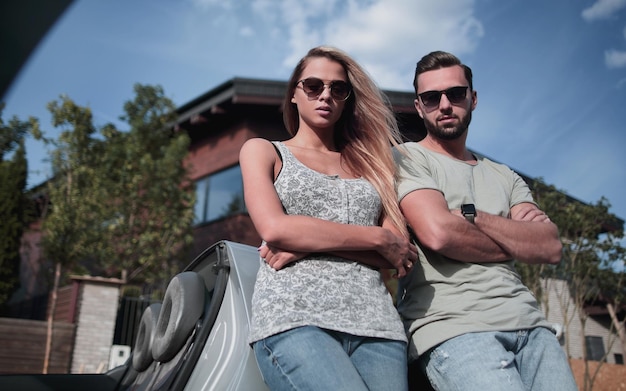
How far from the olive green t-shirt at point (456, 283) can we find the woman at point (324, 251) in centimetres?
13

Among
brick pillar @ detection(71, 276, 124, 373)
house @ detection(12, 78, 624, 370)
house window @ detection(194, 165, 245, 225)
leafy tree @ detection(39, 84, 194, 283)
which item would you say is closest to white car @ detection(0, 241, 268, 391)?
brick pillar @ detection(71, 276, 124, 373)

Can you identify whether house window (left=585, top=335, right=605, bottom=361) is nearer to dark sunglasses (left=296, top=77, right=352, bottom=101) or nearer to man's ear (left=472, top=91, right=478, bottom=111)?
man's ear (left=472, top=91, right=478, bottom=111)

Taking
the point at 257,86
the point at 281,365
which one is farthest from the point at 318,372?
the point at 257,86

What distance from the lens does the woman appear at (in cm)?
172

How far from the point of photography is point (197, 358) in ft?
6.48

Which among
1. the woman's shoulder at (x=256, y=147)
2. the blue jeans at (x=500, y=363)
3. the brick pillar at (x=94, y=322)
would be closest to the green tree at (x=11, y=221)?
the brick pillar at (x=94, y=322)

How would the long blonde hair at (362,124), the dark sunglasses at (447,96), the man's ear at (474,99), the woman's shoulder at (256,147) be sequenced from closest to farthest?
the woman's shoulder at (256,147) → the long blonde hair at (362,124) → the dark sunglasses at (447,96) → the man's ear at (474,99)

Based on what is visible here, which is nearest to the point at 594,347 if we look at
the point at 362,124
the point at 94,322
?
the point at 94,322

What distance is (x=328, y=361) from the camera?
1.67m

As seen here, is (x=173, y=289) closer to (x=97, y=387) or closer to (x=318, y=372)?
(x=318, y=372)

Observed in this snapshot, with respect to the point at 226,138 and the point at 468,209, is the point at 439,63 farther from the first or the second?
the point at 226,138

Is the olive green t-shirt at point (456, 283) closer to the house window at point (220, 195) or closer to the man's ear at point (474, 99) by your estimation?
the man's ear at point (474, 99)

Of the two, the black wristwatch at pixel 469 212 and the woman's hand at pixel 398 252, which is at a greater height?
the black wristwatch at pixel 469 212

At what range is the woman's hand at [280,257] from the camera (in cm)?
187
